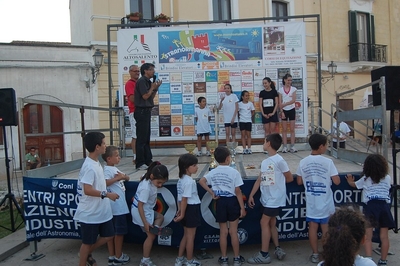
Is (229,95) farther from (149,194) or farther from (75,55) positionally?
(75,55)

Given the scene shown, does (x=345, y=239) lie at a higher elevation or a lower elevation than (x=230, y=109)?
lower

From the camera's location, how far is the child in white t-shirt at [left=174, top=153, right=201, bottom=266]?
4766 mm

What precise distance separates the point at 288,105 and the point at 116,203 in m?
5.02

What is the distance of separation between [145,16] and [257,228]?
13.4 meters

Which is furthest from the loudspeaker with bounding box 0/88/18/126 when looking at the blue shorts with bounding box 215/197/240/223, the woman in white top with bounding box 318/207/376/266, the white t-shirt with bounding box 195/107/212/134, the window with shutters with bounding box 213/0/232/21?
the window with shutters with bounding box 213/0/232/21

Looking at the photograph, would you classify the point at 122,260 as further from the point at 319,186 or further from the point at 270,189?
the point at 319,186

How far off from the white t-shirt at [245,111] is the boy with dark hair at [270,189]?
3.99m

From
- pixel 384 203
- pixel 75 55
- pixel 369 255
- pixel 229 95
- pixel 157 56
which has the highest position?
pixel 75 55

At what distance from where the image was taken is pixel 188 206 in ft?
15.8

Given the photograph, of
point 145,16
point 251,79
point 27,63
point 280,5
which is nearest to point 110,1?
point 145,16

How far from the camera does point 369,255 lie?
4.61 meters

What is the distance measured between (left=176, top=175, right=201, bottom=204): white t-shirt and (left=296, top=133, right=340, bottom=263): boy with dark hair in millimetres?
1325

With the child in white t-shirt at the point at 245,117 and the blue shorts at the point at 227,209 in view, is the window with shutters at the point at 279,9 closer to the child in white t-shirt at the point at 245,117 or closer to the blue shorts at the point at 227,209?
the child in white t-shirt at the point at 245,117

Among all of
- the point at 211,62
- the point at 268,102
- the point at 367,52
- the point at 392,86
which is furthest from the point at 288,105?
the point at 367,52
